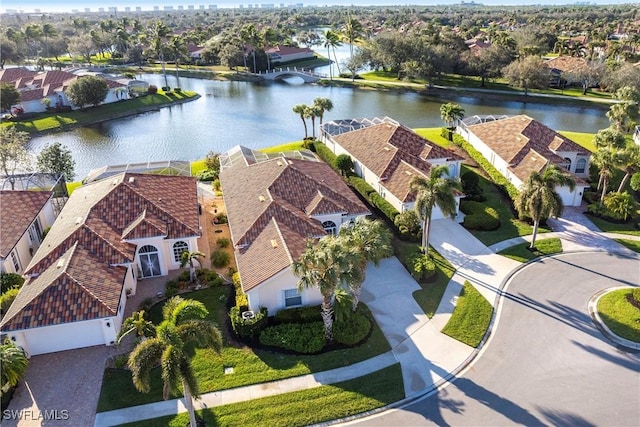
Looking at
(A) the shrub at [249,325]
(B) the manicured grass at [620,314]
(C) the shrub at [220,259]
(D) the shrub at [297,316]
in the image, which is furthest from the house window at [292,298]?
(B) the manicured grass at [620,314]

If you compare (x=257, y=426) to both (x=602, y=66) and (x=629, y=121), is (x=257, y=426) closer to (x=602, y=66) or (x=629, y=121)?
(x=629, y=121)

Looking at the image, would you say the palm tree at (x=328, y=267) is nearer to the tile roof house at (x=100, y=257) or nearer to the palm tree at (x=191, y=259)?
the palm tree at (x=191, y=259)

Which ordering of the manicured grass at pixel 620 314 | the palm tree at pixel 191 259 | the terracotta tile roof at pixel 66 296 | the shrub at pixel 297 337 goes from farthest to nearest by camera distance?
the palm tree at pixel 191 259 → the manicured grass at pixel 620 314 → the shrub at pixel 297 337 → the terracotta tile roof at pixel 66 296

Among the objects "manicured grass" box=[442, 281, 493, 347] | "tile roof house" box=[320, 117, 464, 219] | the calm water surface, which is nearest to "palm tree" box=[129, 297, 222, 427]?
"manicured grass" box=[442, 281, 493, 347]

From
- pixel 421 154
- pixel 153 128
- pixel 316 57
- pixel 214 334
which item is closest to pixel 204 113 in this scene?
pixel 153 128

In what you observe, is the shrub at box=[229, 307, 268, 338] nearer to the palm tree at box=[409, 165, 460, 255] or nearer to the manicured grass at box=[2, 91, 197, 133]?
the palm tree at box=[409, 165, 460, 255]

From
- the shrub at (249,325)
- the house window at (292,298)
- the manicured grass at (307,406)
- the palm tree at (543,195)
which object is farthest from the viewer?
the palm tree at (543,195)
